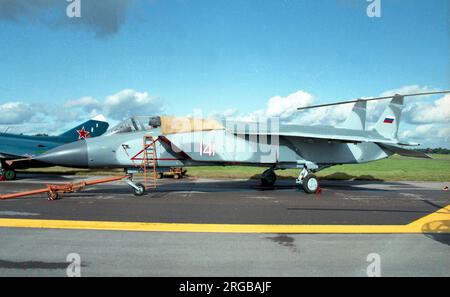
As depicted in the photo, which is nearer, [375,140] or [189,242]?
[189,242]

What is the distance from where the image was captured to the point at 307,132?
13.9m

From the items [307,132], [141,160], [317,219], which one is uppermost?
[307,132]

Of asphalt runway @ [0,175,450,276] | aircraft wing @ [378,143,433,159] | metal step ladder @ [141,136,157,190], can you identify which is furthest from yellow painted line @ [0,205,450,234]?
aircraft wing @ [378,143,433,159]

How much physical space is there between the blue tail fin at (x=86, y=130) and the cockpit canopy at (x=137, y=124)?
46.5 ft

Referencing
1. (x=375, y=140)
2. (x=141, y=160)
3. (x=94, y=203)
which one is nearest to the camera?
(x=94, y=203)

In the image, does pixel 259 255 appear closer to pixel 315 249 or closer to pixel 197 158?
pixel 315 249

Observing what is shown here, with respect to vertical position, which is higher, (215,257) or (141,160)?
(141,160)

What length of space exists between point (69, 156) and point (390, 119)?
14000 mm

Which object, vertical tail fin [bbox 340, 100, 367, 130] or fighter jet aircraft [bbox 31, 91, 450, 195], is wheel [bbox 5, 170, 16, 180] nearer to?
fighter jet aircraft [bbox 31, 91, 450, 195]

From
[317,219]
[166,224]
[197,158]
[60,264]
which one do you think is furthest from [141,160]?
[60,264]

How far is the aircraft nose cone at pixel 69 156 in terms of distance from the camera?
10781 mm

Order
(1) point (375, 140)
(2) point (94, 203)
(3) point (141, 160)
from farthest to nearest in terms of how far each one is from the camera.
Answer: (1) point (375, 140), (3) point (141, 160), (2) point (94, 203)

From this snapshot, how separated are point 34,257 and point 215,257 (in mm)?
2603

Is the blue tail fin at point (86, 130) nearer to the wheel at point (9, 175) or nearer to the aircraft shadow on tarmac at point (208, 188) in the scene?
the wheel at point (9, 175)
